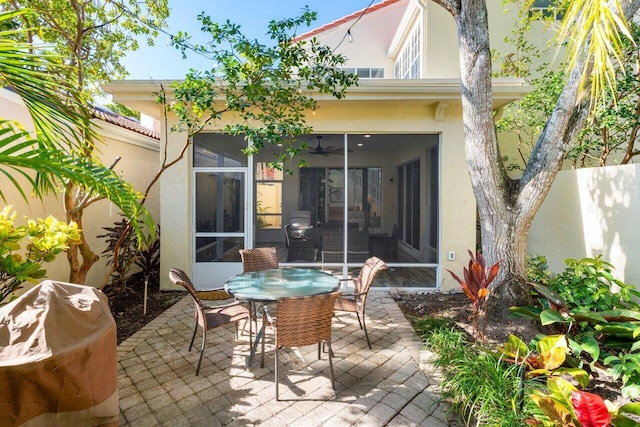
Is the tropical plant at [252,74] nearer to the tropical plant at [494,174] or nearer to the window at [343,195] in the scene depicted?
the tropical plant at [494,174]

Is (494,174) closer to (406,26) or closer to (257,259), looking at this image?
(257,259)

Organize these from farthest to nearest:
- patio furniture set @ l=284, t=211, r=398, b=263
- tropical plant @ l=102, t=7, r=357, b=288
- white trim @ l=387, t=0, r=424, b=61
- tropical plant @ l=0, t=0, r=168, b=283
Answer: white trim @ l=387, t=0, r=424, b=61 < patio furniture set @ l=284, t=211, r=398, b=263 < tropical plant @ l=0, t=0, r=168, b=283 < tropical plant @ l=102, t=7, r=357, b=288

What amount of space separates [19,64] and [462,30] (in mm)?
4410

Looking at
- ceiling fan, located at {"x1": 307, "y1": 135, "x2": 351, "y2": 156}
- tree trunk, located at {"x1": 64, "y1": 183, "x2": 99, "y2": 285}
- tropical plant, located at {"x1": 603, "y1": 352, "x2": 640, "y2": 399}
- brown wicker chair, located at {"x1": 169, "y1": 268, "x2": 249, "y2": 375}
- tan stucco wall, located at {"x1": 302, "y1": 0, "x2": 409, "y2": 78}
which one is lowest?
tropical plant, located at {"x1": 603, "y1": 352, "x2": 640, "y2": 399}

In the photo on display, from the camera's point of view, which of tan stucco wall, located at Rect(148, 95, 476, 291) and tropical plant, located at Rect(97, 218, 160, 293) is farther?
tan stucco wall, located at Rect(148, 95, 476, 291)

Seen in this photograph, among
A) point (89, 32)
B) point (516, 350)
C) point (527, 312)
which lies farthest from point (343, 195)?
point (89, 32)

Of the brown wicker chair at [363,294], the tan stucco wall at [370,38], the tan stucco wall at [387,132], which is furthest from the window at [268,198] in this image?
the tan stucco wall at [370,38]

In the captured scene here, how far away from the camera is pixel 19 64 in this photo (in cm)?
168

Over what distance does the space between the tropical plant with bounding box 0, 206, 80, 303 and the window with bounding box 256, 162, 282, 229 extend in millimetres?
3936

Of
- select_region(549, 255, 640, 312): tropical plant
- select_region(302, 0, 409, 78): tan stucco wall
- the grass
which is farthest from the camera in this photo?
select_region(302, 0, 409, 78): tan stucco wall

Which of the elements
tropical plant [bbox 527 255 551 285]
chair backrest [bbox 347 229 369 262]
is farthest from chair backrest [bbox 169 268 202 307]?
tropical plant [bbox 527 255 551 285]

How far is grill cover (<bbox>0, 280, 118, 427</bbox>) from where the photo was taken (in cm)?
174

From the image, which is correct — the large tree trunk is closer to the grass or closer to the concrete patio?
the grass

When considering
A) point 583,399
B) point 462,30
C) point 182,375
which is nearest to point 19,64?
point 182,375
